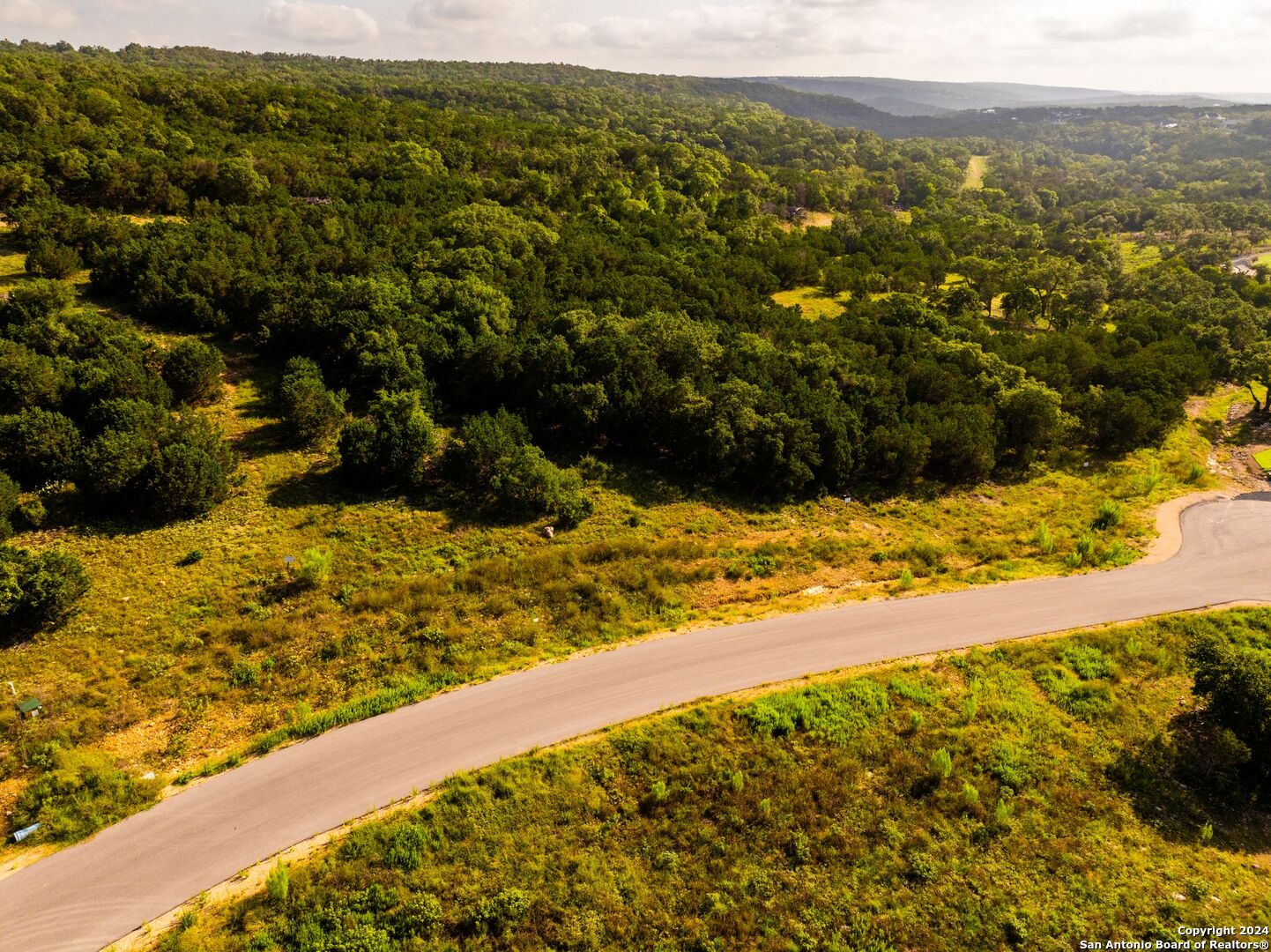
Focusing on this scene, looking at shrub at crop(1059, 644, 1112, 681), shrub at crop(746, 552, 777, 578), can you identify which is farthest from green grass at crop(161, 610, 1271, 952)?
shrub at crop(746, 552, 777, 578)

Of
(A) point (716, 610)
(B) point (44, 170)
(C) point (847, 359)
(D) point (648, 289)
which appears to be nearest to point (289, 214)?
(B) point (44, 170)

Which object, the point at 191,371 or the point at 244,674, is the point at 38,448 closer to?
the point at 191,371

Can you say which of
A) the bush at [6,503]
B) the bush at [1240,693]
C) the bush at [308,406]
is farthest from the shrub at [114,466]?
the bush at [1240,693]

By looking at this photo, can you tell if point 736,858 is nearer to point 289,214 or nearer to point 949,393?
point 949,393

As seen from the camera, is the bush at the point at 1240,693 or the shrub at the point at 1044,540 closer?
the bush at the point at 1240,693

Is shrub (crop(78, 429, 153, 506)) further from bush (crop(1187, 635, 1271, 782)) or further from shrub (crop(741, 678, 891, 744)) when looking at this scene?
bush (crop(1187, 635, 1271, 782))

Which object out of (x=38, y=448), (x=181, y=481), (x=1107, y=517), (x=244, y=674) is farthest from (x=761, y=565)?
(x=38, y=448)

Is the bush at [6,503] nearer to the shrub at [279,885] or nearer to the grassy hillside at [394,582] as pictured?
the grassy hillside at [394,582]
